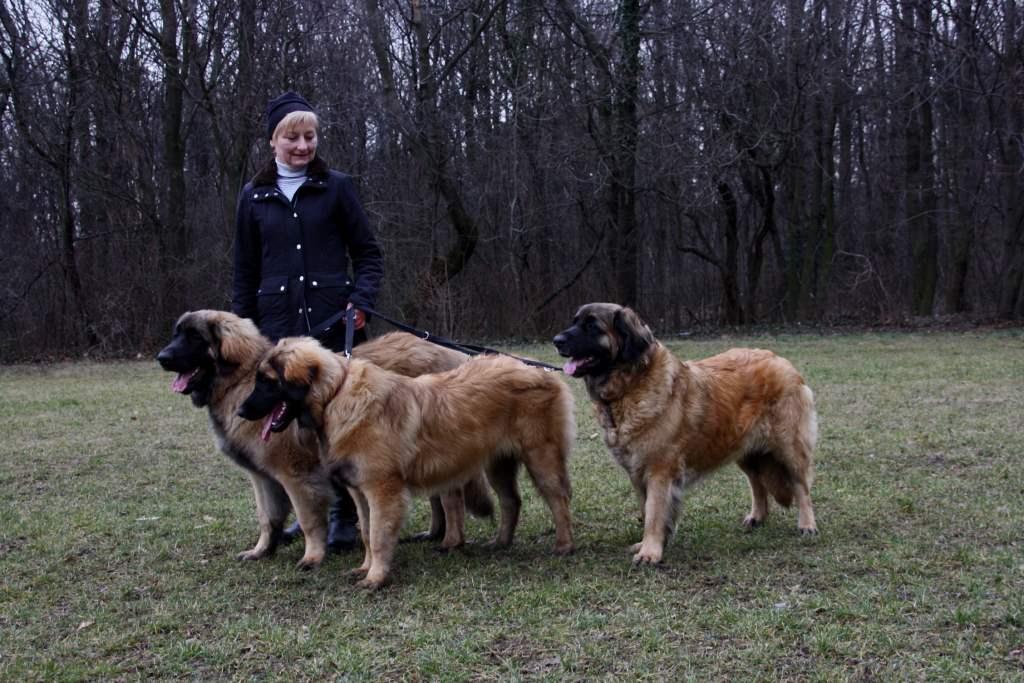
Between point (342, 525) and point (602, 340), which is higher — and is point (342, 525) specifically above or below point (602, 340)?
below

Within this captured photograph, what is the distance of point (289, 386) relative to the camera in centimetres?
464

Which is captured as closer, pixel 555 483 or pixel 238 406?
pixel 238 406

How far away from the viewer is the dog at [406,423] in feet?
15.4

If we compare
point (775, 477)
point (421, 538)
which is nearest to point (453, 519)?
point (421, 538)

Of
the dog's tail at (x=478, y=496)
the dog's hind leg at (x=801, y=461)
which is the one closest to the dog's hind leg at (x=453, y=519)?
the dog's tail at (x=478, y=496)

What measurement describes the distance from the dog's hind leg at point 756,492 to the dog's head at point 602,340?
116 cm

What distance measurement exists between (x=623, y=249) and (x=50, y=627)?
18507 mm

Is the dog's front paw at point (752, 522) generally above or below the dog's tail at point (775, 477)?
below

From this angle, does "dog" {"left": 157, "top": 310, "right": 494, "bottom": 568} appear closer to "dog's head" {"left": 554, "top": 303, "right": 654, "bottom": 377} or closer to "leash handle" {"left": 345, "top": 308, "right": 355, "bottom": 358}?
"leash handle" {"left": 345, "top": 308, "right": 355, "bottom": 358}

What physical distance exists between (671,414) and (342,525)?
2112 mm

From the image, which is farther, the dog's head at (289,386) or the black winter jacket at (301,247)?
the black winter jacket at (301,247)

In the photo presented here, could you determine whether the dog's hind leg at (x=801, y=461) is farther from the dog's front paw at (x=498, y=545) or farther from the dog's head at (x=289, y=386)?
the dog's head at (x=289, y=386)

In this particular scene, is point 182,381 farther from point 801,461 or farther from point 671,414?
point 801,461

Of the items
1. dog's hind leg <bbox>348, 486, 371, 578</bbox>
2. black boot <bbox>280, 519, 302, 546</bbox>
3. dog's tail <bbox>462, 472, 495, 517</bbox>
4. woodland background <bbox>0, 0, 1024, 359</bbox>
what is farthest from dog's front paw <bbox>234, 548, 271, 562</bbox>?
woodland background <bbox>0, 0, 1024, 359</bbox>
